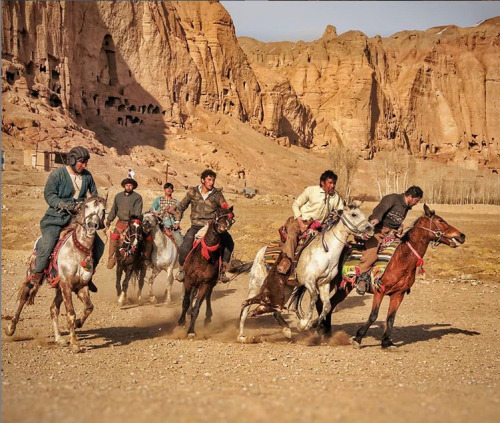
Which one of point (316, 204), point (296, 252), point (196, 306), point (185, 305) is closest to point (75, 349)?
point (196, 306)

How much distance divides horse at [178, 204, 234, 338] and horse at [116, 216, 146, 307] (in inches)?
118

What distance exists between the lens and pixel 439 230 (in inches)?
424

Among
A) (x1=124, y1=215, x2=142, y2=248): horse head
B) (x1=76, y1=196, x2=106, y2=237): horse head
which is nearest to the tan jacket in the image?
(x1=76, y1=196, x2=106, y2=237): horse head

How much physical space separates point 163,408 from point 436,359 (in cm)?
568

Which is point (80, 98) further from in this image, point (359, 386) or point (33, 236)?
point (359, 386)

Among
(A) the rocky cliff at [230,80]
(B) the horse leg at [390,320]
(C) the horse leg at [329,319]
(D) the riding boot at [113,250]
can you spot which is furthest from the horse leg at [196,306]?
(A) the rocky cliff at [230,80]

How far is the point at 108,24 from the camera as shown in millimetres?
74188

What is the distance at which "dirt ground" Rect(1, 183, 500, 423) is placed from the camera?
237 inches

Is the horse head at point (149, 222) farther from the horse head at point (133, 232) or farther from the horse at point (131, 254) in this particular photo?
the horse head at point (133, 232)

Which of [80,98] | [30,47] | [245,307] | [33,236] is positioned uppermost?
[30,47]

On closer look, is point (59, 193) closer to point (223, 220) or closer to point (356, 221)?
point (223, 220)

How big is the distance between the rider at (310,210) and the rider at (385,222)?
0.74m

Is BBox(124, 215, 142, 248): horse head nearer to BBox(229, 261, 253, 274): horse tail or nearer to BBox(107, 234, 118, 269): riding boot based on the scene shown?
BBox(107, 234, 118, 269): riding boot

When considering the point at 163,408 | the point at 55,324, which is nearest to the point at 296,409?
the point at 163,408
